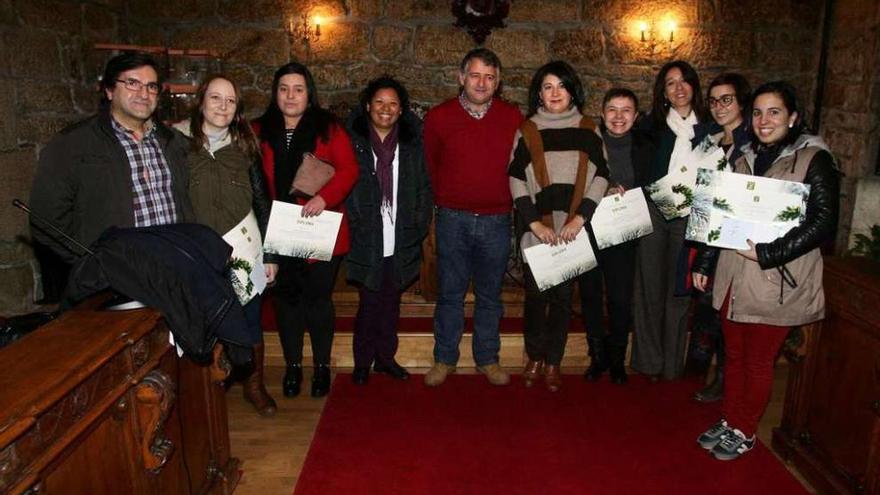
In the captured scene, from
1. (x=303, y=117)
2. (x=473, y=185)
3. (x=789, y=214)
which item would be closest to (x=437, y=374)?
(x=473, y=185)

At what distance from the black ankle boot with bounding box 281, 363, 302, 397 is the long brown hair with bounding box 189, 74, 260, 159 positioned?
1100mm

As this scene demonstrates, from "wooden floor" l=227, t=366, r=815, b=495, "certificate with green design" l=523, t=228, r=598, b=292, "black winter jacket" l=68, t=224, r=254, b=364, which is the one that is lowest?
"wooden floor" l=227, t=366, r=815, b=495

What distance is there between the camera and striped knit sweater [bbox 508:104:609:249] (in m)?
2.83

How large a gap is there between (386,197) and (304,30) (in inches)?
83.6

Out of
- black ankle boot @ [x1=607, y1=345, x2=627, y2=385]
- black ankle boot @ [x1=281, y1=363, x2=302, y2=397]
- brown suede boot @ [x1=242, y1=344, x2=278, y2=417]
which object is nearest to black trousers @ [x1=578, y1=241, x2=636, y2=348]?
black ankle boot @ [x1=607, y1=345, x2=627, y2=385]

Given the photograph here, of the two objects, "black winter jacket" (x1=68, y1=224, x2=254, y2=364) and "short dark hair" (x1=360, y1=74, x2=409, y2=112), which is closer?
"black winter jacket" (x1=68, y1=224, x2=254, y2=364)

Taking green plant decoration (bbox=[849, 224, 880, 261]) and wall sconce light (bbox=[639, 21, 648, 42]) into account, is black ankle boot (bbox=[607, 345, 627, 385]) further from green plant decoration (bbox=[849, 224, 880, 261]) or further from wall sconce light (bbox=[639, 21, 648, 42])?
wall sconce light (bbox=[639, 21, 648, 42])

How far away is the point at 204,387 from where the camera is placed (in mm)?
2238

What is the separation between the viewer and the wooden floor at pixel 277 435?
8.23 ft

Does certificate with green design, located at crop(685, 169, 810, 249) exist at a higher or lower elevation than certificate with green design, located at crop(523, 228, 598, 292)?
higher

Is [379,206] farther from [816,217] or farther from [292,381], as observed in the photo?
[816,217]

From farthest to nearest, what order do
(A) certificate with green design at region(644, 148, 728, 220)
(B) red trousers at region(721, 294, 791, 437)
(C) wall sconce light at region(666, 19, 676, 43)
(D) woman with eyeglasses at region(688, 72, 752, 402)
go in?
1. (C) wall sconce light at region(666, 19, 676, 43)
2. (A) certificate with green design at region(644, 148, 728, 220)
3. (D) woman with eyeglasses at region(688, 72, 752, 402)
4. (B) red trousers at region(721, 294, 791, 437)

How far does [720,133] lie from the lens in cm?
279

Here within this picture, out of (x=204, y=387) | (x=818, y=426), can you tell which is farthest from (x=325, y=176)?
(x=818, y=426)
